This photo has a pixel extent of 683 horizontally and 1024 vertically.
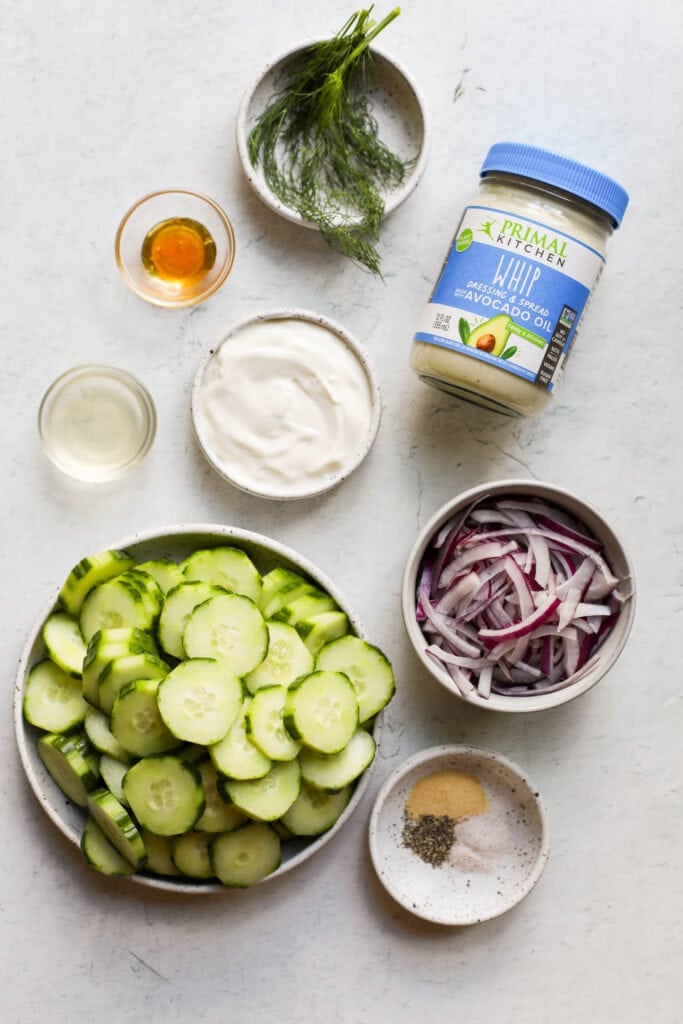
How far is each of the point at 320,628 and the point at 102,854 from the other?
0.49m

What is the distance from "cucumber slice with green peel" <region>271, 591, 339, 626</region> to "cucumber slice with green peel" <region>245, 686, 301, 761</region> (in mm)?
122

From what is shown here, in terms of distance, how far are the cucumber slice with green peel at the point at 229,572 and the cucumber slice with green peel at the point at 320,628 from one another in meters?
0.10

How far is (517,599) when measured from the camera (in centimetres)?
161

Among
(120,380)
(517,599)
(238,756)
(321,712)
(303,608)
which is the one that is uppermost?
(120,380)

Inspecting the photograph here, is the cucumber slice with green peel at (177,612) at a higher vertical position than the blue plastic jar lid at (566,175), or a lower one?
lower

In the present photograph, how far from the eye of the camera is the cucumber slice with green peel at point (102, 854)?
1550 mm

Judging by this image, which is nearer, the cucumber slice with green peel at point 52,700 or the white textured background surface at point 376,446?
the cucumber slice with green peel at point 52,700

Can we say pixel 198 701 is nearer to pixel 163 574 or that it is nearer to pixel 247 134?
pixel 163 574

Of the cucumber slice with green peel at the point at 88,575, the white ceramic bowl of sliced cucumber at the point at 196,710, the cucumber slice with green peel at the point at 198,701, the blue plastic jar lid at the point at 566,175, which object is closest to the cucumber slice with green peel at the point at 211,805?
the white ceramic bowl of sliced cucumber at the point at 196,710

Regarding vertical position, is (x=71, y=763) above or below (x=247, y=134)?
below

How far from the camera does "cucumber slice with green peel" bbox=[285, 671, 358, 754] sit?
1460 millimetres

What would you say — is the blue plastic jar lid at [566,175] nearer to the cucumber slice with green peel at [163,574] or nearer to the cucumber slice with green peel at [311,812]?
the cucumber slice with green peel at [163,574]

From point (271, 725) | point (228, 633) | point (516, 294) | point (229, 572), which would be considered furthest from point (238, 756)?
point (516, 294)

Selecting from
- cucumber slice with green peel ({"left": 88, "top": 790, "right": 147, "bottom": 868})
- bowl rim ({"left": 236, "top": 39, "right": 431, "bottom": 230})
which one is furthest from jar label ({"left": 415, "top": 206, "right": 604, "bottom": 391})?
cucumber slice with green peel ({"left": 88, "top": 790, "right": 147, "bottom": 868})
